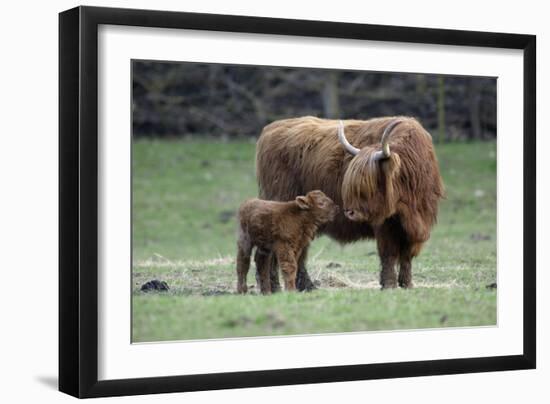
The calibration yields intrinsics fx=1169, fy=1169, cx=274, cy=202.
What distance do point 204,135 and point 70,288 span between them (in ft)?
32.8

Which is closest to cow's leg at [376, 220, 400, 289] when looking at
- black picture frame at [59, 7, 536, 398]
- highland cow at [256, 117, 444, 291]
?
highland cow at [256, 117, 444, 291]

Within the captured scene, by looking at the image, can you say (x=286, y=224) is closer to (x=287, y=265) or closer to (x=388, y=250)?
(x=287, y=265)

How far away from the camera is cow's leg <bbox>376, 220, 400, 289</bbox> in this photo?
10.6 meters

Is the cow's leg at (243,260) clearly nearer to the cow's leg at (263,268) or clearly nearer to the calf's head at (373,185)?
the cow's leg at (263,268)

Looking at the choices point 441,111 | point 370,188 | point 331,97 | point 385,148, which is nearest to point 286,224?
point 370,188

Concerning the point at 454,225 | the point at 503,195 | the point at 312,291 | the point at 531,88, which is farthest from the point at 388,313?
the point at 454,225

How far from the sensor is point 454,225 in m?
16.2

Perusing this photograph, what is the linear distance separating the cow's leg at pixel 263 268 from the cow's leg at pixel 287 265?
25 cm

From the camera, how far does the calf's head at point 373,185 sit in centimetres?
1021

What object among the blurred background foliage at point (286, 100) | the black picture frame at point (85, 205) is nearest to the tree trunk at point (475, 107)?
the blurred background foliage at point (286, 100)

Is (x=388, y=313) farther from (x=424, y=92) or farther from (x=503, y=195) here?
(x=424, y=92)

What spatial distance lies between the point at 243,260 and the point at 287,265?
484 millimetres

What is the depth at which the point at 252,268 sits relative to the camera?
1217 cm

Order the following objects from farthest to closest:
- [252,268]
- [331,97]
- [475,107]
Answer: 1. [331,97]
2. [475,107]
3. [252,268]
